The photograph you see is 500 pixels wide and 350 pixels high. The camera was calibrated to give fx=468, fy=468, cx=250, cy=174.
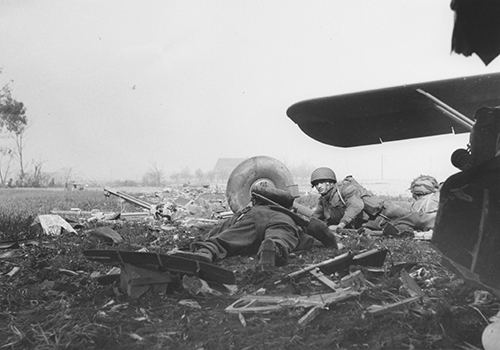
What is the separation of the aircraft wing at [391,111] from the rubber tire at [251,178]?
22.2 ft

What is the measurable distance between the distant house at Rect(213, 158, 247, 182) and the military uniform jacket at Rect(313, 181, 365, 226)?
204 ft

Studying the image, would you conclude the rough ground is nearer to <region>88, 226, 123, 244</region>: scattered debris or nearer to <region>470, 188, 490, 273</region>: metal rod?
<region>470, 188, 490, 273</region>: metal rod

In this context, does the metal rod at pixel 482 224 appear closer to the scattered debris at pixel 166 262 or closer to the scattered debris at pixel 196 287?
the scattered debris at pixel 166 262

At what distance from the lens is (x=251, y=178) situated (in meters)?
11.9

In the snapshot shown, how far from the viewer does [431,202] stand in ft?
30.3

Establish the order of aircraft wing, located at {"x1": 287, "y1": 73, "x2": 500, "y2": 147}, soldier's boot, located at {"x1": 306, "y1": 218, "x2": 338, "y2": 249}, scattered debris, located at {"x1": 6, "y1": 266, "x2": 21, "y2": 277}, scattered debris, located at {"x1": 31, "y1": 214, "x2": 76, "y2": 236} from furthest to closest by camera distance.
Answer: scattered debris, located at {"x1": 31, "y1": 214, "x2": 76, "y2": 236} → soldier's boot, located at {"x1": 306, "y1": 218, "x2": 338, "y2": 249} → scattered debris, located at {"x1": 6, "y1": 266, "x2": 21, "y2": 277} → aircraft wing, located at {"x1": 287, "y1": 73, "x2": 500, "y2": 147}

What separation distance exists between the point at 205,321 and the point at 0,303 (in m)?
1.73

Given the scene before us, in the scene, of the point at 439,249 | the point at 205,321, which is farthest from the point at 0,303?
the point at 439,249

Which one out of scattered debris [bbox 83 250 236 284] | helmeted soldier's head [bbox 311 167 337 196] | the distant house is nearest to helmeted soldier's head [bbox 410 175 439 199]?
helmeted soldier's head [bbox 311 167 337 196]

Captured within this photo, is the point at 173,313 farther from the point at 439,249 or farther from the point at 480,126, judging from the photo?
the point at 480,126

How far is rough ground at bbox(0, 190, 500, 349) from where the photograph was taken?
2.74 meters

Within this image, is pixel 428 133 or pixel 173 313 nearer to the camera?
pixel 173 313

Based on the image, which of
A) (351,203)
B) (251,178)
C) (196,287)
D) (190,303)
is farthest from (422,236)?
(251,178)

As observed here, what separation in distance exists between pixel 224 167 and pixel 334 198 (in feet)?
229
